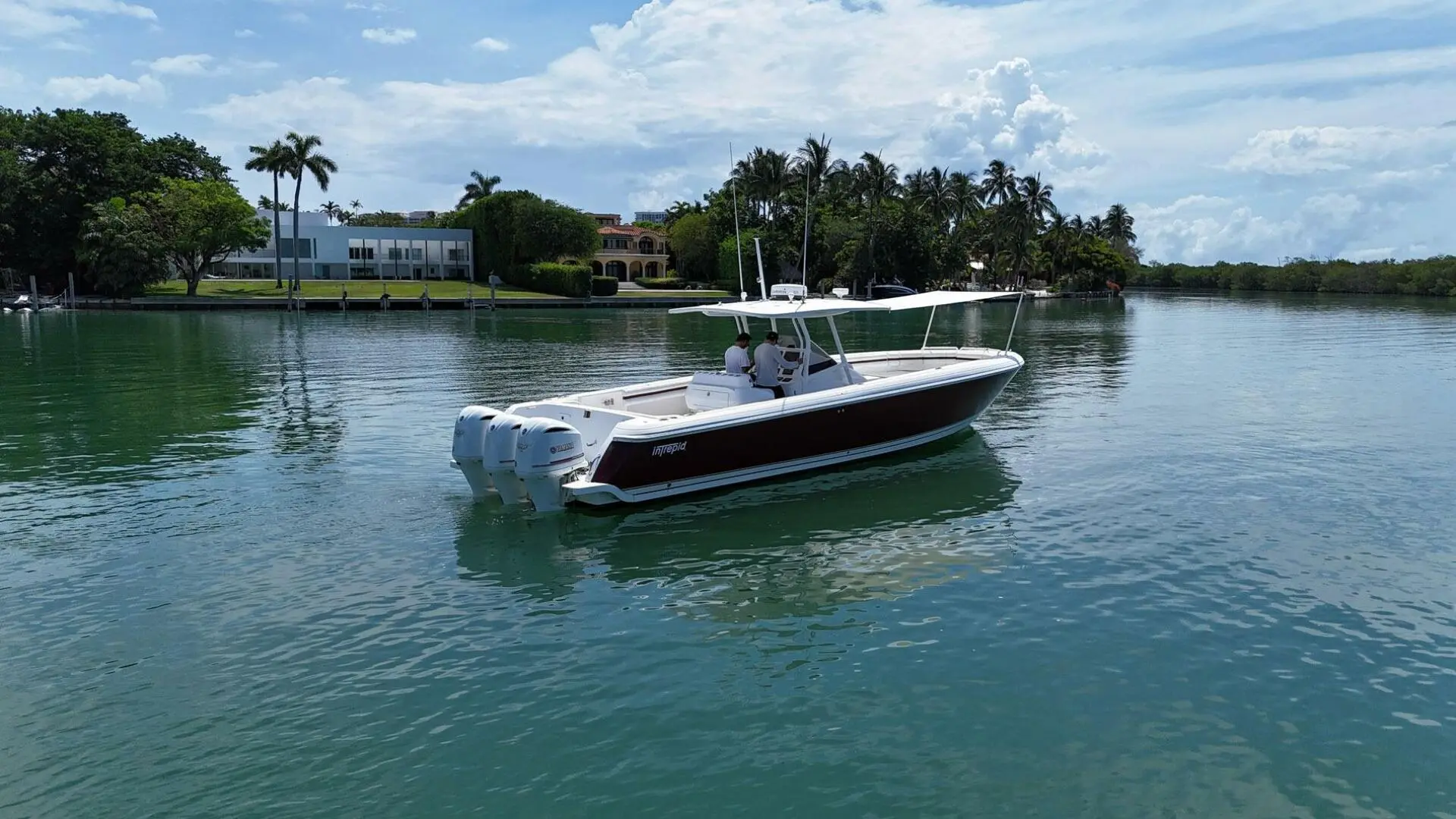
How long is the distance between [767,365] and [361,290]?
77804 millimetres

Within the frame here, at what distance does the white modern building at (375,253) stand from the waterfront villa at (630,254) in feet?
48.9

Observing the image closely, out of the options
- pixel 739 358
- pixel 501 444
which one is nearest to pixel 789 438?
pixel 739 358

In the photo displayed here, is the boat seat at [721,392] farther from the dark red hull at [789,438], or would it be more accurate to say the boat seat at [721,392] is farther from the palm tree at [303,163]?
the palm tree at [303,163]

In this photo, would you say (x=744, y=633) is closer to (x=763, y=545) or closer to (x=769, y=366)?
(x=763, y=545)

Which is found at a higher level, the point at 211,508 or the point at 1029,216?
the point at 1029,216

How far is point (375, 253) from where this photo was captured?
102 metres

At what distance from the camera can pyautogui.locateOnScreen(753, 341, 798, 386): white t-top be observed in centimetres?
1533

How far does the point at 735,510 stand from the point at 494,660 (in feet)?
17.4

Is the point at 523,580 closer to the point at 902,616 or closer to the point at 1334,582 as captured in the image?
the point at 902,616

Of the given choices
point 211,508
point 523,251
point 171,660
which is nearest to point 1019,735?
point 171,660

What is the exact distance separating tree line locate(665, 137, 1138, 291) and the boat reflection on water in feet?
227

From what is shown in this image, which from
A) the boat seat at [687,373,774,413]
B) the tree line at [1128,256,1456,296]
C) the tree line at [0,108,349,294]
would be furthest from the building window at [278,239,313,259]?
the tree line at [1128,256,1456,296]

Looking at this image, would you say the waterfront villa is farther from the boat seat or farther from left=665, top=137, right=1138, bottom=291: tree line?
the boat seat

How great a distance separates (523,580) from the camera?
35.5 feet
